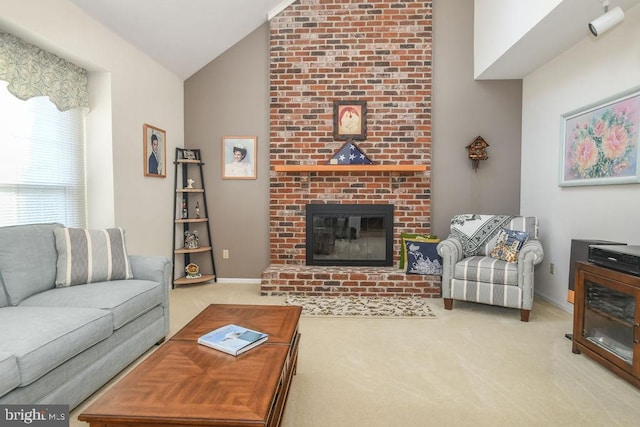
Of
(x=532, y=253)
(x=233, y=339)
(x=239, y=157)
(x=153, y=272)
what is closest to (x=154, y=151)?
(x=239, y=157)

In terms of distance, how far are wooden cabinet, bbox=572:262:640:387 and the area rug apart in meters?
1.16

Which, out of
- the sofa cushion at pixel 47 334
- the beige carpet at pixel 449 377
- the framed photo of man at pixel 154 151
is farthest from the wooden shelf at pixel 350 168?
the sofa cushion at pixel 47 334

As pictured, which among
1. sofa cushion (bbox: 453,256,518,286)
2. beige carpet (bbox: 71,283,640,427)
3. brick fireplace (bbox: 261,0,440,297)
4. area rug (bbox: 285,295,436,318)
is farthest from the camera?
brick fireplace (bbox: 261,0,440,297)

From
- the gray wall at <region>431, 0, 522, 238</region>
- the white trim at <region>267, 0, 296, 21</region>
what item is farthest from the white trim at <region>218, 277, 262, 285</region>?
the white trim at <region>267, 0, 296, 21</region>

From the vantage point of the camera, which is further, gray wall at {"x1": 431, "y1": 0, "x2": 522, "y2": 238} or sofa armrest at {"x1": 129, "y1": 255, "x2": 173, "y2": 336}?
gray wall at {"x1": 431, "y1": 0, "x2": 522, "y2": 238}

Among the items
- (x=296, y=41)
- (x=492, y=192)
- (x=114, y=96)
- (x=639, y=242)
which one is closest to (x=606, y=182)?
(x=639, y=242)

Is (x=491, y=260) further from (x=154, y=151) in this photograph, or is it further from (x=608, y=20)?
(x=154, y=151)

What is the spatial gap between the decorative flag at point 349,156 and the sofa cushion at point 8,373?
3438 mm

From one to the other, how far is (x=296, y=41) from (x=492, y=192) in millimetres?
2864

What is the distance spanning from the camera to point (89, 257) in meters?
2.60

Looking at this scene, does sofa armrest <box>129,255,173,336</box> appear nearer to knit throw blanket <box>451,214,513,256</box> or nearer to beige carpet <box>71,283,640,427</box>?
beige carpet <box>71,283,640,427</box>

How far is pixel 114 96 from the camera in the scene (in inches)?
134

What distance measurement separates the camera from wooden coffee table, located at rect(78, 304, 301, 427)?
3.93ft

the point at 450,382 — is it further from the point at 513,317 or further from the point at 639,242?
the point at 639,242
